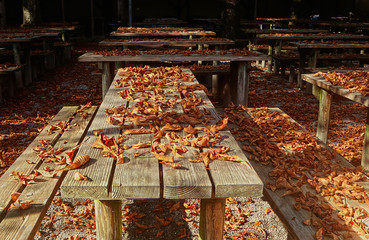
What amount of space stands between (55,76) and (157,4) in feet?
42.0

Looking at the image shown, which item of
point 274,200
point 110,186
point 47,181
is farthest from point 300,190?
point 47,181

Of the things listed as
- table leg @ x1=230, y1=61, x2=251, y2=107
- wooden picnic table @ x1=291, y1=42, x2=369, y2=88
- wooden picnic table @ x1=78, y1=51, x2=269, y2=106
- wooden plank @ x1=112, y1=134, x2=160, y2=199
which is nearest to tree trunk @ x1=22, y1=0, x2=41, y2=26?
wooden picnic table @ x1=78, y1=51, x2=269, y2=106

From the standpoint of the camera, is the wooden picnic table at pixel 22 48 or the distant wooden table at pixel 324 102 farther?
the wooden picnic table at pixel 22 48

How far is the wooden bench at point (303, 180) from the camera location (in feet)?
7.69

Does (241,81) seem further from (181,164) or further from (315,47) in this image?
(181,164)

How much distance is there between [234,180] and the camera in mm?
2008

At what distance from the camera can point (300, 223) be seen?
2357 millimetres

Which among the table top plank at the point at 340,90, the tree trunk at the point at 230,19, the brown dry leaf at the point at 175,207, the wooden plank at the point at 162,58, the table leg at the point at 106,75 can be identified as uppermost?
the tree trunk at the point at 230,19

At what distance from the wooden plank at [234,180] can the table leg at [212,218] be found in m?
0.29

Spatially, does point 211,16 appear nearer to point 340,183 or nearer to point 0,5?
point 0,5

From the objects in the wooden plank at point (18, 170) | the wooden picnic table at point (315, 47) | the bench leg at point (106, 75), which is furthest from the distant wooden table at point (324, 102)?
the wooden picnic table at point (315, 47)

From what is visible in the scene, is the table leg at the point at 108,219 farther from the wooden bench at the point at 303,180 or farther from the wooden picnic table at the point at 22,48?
the wooden picnic table at the point at 22,48

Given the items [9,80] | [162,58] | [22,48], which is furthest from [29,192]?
[22,48]

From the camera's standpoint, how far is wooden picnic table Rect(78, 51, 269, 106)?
6.19m
